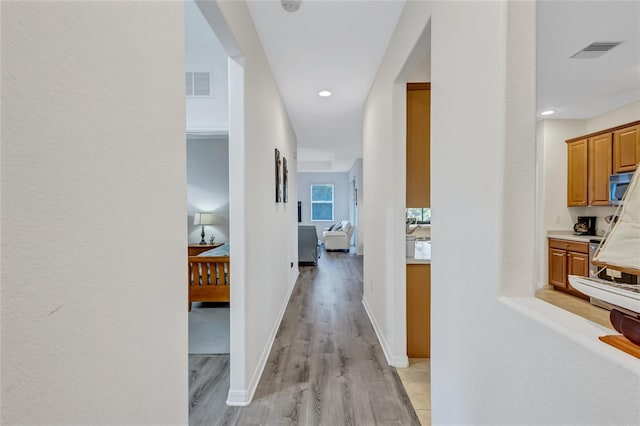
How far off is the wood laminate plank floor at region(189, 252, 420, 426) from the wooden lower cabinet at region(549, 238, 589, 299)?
2.88 m

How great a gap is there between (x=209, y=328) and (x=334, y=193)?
8.38 meters

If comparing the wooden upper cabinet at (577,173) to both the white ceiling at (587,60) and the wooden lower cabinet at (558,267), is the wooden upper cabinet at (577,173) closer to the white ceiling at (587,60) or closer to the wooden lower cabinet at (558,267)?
the white ceiling at (587,60)

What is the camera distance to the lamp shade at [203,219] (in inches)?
200

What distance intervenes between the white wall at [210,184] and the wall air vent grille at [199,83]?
1581 millimetres

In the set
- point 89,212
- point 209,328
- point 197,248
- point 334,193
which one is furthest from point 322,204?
point 89,212

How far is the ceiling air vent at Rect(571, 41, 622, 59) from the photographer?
87.7 inches

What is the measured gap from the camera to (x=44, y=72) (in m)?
0.54

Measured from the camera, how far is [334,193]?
11078mm

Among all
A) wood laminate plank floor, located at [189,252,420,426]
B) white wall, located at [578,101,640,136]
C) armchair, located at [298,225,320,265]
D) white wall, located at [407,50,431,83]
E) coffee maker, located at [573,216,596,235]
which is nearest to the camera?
wood laminate plank floor, located at [189,252,420,426]

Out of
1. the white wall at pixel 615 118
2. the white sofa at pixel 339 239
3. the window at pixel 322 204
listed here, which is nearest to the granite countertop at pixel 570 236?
the white wall at pixel 615 118

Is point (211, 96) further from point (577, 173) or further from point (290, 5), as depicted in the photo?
point (577, 173)

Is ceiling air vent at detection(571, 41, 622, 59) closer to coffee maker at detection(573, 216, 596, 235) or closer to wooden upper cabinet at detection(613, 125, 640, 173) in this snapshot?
wooden upper cabinet at detection(613, 125, 640, 173)

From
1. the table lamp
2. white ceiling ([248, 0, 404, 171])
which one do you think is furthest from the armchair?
white ceiling ([248, 0, 404, 171])

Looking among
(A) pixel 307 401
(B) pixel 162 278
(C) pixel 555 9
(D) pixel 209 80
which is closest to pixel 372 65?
(C) pixel 555 9
